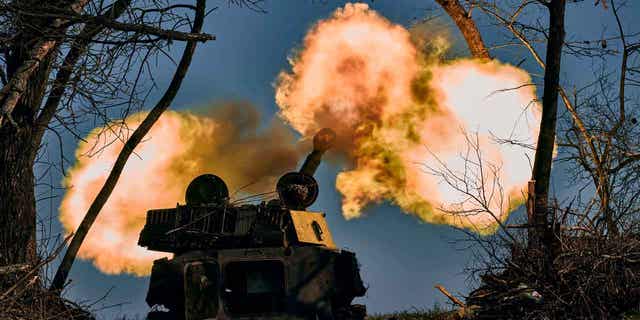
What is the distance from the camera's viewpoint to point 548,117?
13406 mm

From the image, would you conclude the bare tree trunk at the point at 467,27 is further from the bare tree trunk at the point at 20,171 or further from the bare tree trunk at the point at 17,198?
the bare tree trunk at the point at 17,198

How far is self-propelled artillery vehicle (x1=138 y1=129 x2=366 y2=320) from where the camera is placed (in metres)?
13.0

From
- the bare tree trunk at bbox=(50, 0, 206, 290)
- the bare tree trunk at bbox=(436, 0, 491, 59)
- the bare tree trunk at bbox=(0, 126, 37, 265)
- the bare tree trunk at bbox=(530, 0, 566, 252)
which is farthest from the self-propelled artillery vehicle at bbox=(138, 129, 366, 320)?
the bare tree trunk at bbox=(436, 0, 491, 59)

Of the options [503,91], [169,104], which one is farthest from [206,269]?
[503,91]

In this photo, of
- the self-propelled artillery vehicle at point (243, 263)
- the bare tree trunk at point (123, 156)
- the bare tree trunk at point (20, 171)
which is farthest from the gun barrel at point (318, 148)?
the bare tree trunk at point (20, 171)

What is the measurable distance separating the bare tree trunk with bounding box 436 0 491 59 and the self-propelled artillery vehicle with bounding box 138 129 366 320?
5.75 metres

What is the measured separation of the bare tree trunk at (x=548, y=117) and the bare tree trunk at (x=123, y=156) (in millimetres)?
6496

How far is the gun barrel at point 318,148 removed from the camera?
17.2 m

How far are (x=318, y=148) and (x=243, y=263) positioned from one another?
4.80 meters

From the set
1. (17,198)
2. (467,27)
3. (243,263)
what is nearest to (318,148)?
(467,27)

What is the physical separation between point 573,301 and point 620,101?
599cm

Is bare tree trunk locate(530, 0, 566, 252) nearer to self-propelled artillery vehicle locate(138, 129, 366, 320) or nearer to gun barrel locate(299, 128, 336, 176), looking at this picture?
self-propelled artillery vehicle locate(138, 129, 366, 320)

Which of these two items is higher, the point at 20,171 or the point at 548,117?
the point at 548,117

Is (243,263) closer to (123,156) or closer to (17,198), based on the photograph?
(123,156)
